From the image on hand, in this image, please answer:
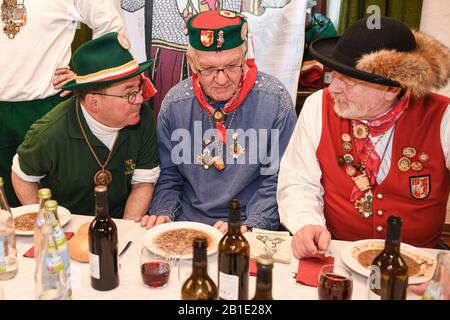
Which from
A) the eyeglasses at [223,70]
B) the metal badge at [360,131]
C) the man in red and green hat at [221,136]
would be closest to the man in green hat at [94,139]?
the man in red and green hat at [221,136]

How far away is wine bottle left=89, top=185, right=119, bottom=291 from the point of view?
4.34ft

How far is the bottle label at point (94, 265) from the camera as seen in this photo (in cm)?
133

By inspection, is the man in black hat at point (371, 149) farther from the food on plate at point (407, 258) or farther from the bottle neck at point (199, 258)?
the bottle neck at point (199, 258)

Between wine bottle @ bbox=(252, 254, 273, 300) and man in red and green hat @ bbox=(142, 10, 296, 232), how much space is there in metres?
1.16

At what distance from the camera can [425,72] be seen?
167 cm

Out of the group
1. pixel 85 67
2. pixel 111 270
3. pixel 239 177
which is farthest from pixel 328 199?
pixel 85 67

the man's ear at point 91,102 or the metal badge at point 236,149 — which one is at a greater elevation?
the man's ear at point 91,102

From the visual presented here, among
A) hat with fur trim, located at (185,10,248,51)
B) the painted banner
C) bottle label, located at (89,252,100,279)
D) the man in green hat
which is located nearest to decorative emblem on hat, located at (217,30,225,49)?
hat with fur trim, located at (185,10,248,51)

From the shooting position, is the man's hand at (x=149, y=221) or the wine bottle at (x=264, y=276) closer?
the wine bottle at (x=264, y=276)

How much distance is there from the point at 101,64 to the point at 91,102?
0.58 feet

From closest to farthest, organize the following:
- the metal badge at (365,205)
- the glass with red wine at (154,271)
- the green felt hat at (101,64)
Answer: the glass with red wine at (154,271) < the metal badge at (365,205) < the green felt hat at (101,64)

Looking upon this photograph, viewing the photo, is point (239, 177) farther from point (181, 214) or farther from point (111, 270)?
point (111, 270)

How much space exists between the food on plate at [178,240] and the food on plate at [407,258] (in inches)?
18.8

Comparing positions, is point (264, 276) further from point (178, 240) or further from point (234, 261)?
point (178, 240)
